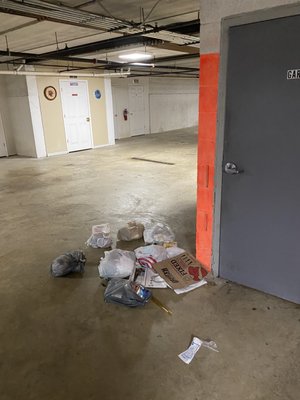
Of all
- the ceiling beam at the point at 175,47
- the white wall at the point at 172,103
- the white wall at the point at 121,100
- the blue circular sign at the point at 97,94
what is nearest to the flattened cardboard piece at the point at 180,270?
the ceiling beam at the point at 175,47

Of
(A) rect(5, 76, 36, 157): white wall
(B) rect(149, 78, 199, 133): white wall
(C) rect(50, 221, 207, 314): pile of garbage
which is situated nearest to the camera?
(C) rect(50, 221, 207, 314): pile of garbage

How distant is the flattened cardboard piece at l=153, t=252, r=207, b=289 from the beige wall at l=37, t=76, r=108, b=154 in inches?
272

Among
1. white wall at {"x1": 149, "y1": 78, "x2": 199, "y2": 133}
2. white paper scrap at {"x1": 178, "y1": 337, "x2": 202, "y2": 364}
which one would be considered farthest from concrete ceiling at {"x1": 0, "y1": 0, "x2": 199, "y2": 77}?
white wall at {"x1": 149, "y1": 78, "x2": 199, "y2": 133}

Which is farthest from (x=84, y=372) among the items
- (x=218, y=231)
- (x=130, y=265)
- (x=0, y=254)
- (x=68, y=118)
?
(x=68, y=118)

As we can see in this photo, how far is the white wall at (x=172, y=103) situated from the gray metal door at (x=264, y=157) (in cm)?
1118

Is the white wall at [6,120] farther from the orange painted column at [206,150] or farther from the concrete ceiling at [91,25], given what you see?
the orange painted column at [206,150]

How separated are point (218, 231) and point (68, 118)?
752cm

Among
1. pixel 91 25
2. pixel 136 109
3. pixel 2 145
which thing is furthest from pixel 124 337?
pixel 136 109

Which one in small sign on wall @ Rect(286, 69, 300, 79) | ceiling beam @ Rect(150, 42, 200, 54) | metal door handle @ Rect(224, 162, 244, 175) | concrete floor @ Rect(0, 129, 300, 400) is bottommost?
concrete floor @ Rect(0, 129, 300, 400)

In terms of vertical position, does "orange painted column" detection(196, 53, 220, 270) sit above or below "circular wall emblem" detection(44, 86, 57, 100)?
below

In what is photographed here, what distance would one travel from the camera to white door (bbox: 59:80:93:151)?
342 inches

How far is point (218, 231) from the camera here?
2412 mm

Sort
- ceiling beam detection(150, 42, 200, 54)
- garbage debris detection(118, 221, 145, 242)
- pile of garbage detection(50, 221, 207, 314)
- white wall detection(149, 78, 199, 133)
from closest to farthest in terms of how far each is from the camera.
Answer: pile of garbage detection(50, 221, 207, 314), garbage debris detection(118, 221, 145, 242), ceiling beam detection(150, 42, 200, 54), white wall detection(149, 78, 199, 133)

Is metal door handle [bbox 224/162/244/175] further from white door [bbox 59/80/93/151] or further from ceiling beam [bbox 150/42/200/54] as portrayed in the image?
white door [bbox 59/80/93/151]
